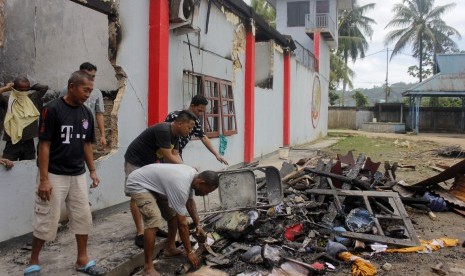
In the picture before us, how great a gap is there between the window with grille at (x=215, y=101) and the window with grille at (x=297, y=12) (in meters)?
18.1

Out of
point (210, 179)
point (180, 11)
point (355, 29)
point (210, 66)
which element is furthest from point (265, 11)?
point (210, 179)

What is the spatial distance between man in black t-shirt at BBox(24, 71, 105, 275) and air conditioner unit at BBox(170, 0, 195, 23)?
3.45 meters

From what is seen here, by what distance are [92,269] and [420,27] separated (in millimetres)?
40968

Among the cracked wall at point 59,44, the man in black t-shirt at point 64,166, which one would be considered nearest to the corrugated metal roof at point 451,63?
the cracked wall at point 59,44

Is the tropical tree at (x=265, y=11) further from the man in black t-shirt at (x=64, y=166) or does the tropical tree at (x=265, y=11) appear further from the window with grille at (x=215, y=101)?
the man in black t-shirt at (x=64, y=166)

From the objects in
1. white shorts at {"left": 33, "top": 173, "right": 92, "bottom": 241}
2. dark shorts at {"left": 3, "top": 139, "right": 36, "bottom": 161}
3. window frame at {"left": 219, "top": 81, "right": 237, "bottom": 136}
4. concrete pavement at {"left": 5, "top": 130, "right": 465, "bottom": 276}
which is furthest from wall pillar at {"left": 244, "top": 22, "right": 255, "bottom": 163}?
white shorts at {"left": 33, "top": 173, "right": 92, "bottom": 241}

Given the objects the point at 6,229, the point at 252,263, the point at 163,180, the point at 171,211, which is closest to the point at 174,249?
the point at 171,211

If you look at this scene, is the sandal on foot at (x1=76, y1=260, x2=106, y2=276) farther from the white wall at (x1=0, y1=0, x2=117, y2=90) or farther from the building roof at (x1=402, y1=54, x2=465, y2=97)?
the building roof at (x1=402, y1=54, x2=465, y2=97)

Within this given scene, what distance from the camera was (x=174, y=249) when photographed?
4.59 m

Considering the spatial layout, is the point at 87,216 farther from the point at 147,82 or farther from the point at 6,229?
the point at 147,82

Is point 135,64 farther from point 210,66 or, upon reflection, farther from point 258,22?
point 258,22

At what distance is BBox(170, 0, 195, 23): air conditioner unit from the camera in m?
6.70

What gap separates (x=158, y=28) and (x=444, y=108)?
30717 mm

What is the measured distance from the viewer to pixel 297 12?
2677 cm
